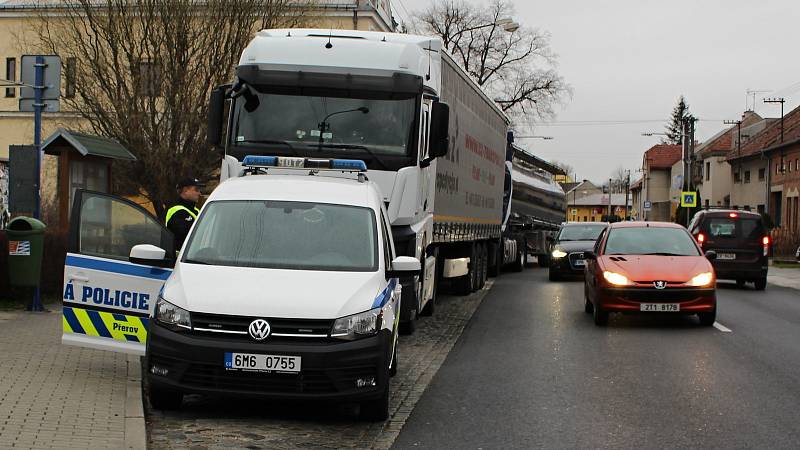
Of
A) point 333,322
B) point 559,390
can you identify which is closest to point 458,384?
point 559,390

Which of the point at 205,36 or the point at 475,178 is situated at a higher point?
the point at 205,36

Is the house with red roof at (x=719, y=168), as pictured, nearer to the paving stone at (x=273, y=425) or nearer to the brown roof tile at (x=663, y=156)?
the brown roof tile at (x=663, y=156)

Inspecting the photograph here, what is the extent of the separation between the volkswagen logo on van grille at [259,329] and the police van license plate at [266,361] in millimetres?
128

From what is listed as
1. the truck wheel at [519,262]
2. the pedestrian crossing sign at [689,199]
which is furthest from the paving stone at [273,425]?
the pedestrian crossing sign at [689,199]

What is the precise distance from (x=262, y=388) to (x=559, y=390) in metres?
3.09

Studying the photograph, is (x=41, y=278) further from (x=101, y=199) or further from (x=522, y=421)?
(x=522, y=421)

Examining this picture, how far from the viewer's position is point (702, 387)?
32.0 ft

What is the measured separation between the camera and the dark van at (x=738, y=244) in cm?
2473

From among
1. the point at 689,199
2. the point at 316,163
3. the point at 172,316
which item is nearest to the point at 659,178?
the point at 689,199

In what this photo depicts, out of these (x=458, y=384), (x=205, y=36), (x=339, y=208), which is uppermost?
(x=205, y=36)

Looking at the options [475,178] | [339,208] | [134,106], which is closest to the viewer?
[339,208]

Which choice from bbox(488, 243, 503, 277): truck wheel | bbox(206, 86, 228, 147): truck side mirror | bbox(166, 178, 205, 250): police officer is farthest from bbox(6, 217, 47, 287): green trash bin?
bbox(488, 243, 503, 277): truck wheel

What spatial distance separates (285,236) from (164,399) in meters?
1.55

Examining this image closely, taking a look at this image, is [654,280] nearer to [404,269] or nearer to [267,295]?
[404,269]
